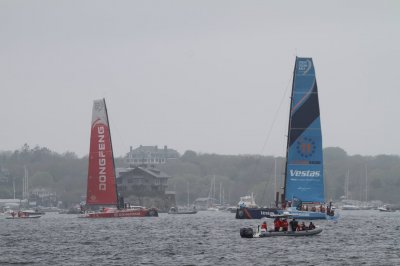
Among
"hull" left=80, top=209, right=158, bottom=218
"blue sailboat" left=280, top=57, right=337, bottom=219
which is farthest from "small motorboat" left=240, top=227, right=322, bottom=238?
"hull" left=80, top=209, right=158, bottom=218

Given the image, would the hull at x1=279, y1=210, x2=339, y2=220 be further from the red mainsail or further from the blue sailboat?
the red mainsail

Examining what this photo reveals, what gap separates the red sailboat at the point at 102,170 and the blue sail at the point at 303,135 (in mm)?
32944

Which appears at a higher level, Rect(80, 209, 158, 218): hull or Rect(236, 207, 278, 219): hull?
Rect(236, 207, 278, 219): hull

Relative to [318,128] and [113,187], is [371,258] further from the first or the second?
[113,187]

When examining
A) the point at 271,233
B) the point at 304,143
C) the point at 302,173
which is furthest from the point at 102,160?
the point at 271,233

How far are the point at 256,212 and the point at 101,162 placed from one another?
89.7ft

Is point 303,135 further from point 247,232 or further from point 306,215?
point 247,232

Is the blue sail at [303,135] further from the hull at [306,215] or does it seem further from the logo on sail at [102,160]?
the logo on sail at [102,160]

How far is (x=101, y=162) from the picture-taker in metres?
124

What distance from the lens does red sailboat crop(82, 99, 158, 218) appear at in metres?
123

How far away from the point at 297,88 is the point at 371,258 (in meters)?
38.7

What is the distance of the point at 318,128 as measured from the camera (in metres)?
97.0

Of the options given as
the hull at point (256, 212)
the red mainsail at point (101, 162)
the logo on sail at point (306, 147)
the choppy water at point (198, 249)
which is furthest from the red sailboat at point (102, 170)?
the choppy water at point (198, 249)

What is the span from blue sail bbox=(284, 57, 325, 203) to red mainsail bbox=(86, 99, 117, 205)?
32944 mm
